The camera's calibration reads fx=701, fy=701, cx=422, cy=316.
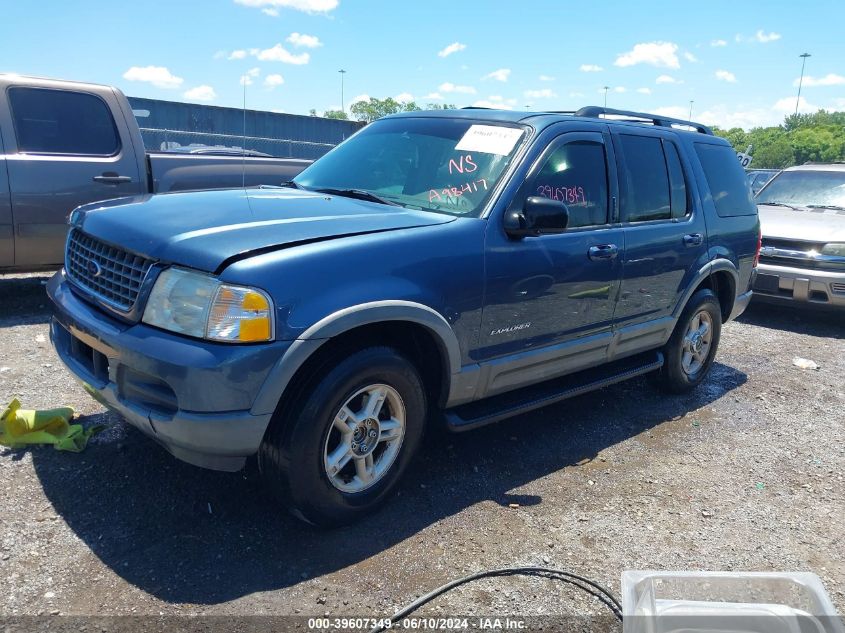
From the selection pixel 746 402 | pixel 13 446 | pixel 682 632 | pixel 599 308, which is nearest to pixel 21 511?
pixel 13 446

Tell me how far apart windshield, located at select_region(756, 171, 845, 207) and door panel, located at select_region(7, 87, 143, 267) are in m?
8.18

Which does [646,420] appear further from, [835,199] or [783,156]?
[783,156]

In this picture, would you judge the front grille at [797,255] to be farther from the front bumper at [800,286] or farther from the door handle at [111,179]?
the door handle at [111,179]

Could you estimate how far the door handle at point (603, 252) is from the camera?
414cm

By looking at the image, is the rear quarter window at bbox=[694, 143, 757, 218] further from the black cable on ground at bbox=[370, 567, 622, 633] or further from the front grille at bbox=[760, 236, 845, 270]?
the black cable on ground at bbox=[370, 567, 622, 633]

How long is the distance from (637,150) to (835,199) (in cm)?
586

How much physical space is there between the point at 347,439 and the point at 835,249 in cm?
707

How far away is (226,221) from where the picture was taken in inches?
124

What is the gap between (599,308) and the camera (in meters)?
4.31

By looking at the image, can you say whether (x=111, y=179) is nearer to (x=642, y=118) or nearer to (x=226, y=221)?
(x=226, y=221)

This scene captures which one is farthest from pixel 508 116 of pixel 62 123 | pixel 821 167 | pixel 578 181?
pixel 821 167

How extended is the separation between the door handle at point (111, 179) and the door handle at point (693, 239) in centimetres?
485

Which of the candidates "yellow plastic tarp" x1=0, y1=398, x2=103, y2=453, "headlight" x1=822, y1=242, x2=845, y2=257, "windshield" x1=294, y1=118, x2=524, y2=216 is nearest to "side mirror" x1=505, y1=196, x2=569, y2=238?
"windshield" x1=294, y1=118, x2=524, y2=216

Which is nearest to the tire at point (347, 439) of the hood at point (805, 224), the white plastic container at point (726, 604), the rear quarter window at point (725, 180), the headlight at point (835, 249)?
the white plastic container at point (726, 604)
